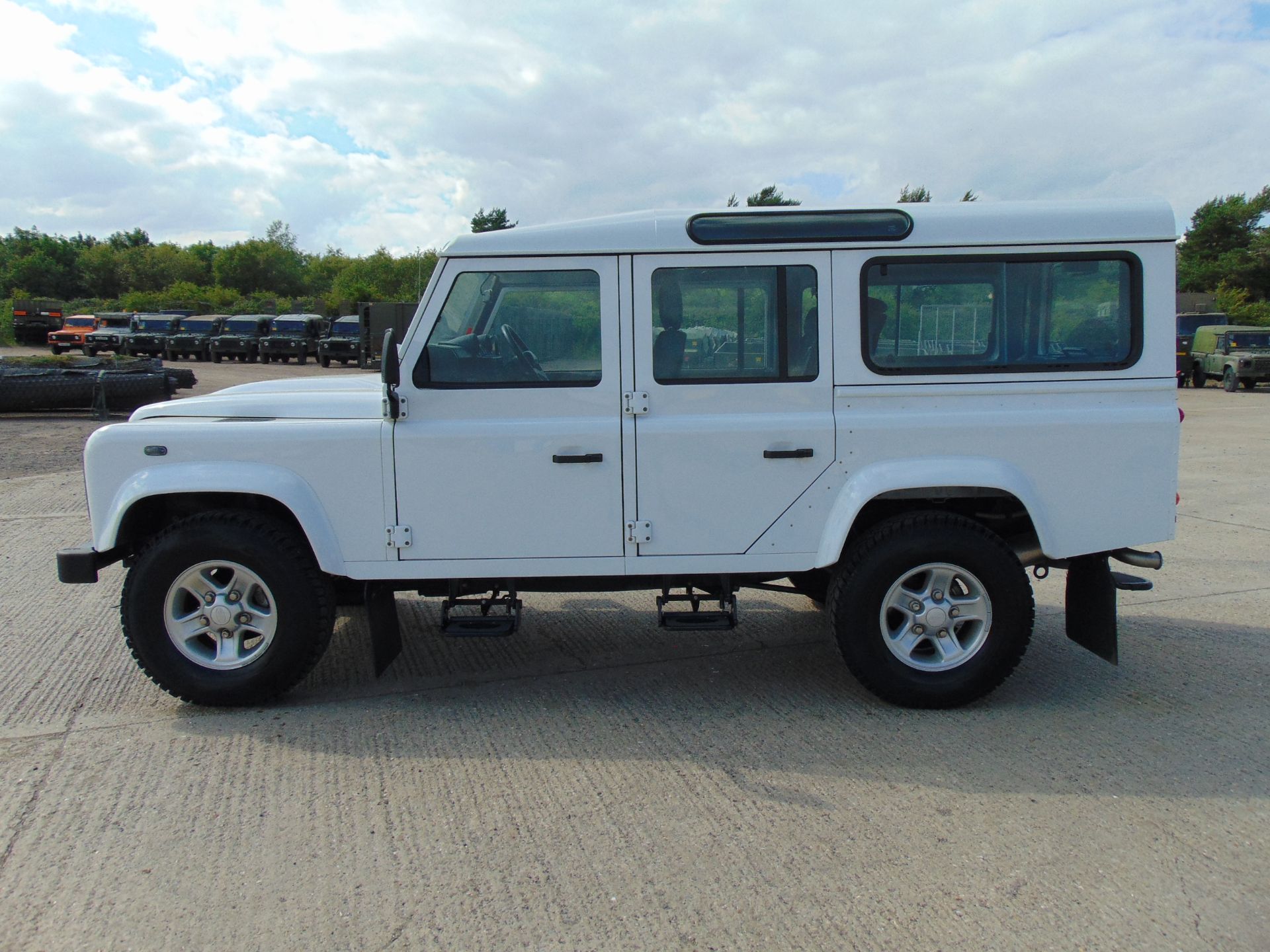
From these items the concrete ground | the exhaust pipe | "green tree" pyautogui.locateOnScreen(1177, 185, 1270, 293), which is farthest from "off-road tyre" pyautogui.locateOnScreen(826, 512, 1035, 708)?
"green tree" pyautogui.locateOnScreen(1177, 185, 1270, 293)

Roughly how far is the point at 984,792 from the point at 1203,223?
6100cm

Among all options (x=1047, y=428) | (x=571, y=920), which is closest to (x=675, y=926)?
(x=571, y=920)

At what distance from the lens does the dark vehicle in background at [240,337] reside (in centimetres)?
3572

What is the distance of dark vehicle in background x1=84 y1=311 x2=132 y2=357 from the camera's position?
39.2m

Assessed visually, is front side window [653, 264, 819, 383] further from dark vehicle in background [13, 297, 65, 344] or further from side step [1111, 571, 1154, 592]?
dark vehicle in background [13, 297, 65, 344]

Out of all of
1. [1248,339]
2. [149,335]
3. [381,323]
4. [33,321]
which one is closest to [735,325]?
[381,323]

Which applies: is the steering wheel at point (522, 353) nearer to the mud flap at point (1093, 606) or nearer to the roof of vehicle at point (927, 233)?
the roof of vehicle at point (927, 233)

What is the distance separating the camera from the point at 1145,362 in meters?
4.40

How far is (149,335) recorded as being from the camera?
38688mm

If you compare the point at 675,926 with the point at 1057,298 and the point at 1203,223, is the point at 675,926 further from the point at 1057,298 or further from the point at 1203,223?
the point at 1203,223

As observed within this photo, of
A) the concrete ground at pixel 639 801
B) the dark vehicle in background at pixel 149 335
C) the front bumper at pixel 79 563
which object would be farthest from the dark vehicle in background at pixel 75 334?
the front bumper at pixel 79 563

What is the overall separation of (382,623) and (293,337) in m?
32.7

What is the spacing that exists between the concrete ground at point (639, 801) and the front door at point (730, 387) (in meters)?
0.97

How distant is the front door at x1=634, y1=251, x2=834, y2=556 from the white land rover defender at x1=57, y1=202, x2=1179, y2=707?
1cm
